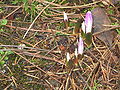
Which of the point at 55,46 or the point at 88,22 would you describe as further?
the point at 55,46

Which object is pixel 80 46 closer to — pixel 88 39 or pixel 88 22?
pixel 88 39

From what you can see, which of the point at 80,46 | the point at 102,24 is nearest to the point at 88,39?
the point at 80,46

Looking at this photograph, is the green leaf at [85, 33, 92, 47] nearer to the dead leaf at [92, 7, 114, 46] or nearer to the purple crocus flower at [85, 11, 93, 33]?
the purple crocus flower at [85, 11, 93, 33]

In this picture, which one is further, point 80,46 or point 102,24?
point 102,24

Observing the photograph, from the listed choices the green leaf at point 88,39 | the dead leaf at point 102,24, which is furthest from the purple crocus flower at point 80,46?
the dead leaf at point 102,24

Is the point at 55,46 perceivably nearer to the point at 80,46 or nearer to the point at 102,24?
the point at 80,46

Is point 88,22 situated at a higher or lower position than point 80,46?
higher

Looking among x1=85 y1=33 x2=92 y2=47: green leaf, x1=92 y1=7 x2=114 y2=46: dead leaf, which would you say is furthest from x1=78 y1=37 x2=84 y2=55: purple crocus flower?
x1=92 y1=7 x2=114 y2=46: dead leaf

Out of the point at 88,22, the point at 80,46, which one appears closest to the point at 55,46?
the point at 80,46

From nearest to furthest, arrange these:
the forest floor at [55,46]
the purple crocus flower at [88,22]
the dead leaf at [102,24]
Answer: the purple crocus flower at [88,22] → the forest floor at [55,46] → the dead leaf at [102,24]

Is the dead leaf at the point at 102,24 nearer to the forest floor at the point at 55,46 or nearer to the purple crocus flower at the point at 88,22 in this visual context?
the forest floor at the point at 55,46

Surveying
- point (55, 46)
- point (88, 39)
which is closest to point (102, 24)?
point (88, 39)

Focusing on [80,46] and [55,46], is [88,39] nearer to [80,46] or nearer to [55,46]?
[80,46]
